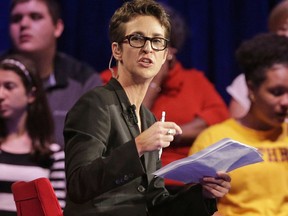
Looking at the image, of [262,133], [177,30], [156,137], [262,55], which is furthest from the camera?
[177,30]

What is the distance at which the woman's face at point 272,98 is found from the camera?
3105 mm

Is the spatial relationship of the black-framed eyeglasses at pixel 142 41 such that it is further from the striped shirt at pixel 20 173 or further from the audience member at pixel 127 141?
the striped shirt at pixel 20 173

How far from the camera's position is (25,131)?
346 centimetres

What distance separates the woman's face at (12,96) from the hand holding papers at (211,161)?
5.58ft

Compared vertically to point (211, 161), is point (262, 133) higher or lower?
lower

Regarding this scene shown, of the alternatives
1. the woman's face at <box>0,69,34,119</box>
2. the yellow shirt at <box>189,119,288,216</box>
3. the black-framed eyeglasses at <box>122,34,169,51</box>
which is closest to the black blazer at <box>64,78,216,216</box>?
the black-framed eyeglasses at <box>122,34,169,51</box>

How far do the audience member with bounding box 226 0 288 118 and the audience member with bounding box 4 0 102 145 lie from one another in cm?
71

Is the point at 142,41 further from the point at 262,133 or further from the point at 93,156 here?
the point at 262,133

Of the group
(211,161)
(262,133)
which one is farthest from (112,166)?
(262,133)

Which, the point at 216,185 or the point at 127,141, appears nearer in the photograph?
the point at 127,141

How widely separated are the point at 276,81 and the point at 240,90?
0.61 metres

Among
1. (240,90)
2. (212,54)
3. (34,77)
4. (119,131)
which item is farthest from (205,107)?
(119,131)

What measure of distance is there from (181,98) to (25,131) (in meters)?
0.79

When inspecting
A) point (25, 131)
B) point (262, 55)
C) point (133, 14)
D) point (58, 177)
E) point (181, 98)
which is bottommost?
point (58, 177)
